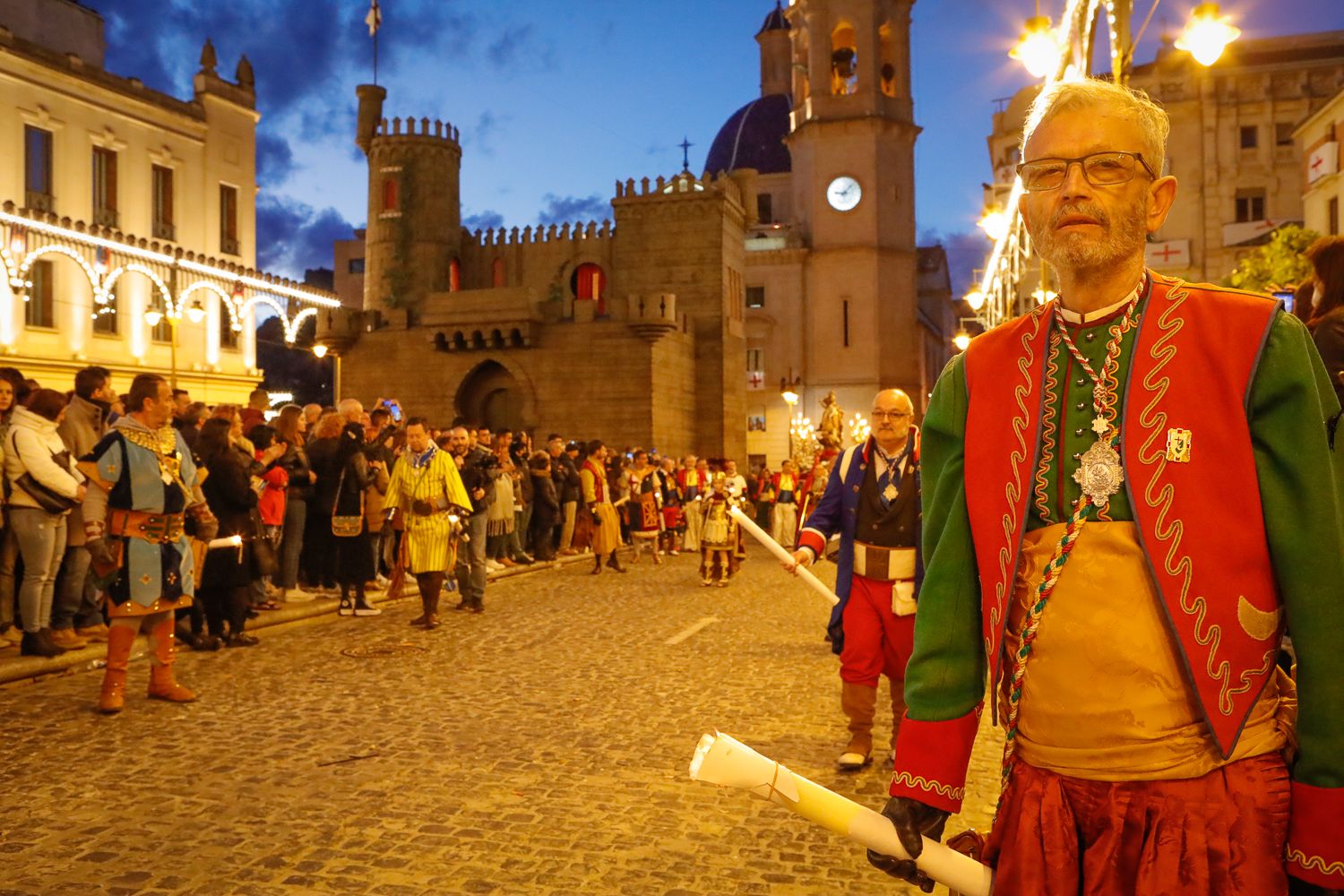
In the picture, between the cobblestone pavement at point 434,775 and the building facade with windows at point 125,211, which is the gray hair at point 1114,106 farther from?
the building facade with windows at point 125,211

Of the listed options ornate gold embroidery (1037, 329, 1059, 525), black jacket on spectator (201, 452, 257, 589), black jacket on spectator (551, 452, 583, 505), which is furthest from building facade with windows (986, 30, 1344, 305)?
ornate gold embroidery (1037, 329, 1059, 525)

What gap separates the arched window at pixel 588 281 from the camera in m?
45.1

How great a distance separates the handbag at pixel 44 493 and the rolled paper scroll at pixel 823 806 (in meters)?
8.02

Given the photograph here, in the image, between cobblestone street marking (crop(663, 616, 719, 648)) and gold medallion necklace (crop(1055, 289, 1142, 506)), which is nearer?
gold medallion necklace (crop(1055, 289, 1142, 506))

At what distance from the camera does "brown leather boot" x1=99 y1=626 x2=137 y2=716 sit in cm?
705

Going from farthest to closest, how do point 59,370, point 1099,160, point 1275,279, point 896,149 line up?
point 896,149 < point 59,370 < point 1275,279 < point 1099,160

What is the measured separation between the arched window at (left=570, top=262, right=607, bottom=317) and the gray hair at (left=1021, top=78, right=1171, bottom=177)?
141ft

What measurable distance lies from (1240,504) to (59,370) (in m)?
33.2

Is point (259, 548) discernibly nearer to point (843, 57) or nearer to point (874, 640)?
point (874, 640)

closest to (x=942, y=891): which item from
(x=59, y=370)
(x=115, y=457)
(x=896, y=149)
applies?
(x=115, y=457)

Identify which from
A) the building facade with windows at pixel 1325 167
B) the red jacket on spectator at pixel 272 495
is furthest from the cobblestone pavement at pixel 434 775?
the building facade with windows at pixel 1325 167

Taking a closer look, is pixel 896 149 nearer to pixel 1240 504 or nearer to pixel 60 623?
pixel 60 623

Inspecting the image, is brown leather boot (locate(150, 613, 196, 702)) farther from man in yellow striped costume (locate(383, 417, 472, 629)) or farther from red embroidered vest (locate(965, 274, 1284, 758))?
red embroidered vest (locate(965, 274, 1284, 758))

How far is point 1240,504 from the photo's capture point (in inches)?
77.7
